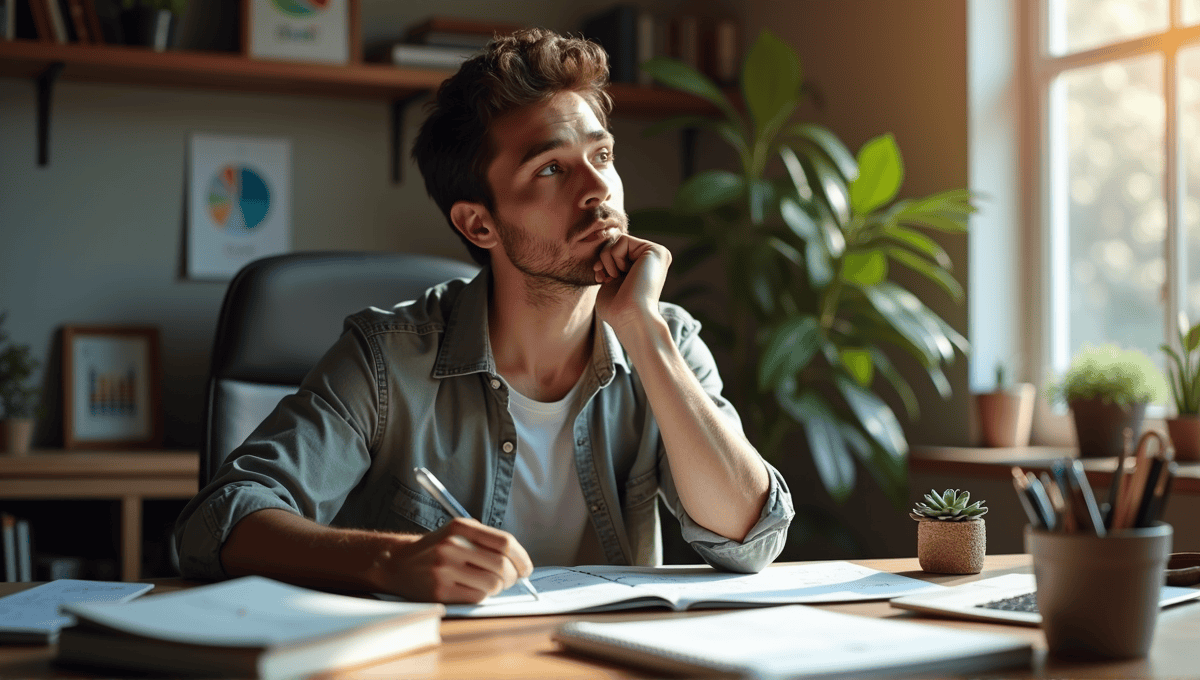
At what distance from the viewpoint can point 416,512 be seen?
4.85ft

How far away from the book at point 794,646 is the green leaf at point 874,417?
1747 millimetres

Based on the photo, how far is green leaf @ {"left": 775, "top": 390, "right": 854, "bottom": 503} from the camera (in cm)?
262

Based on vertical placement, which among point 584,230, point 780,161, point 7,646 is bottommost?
point 7,646

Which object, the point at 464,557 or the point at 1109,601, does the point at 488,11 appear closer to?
the point at 464,557

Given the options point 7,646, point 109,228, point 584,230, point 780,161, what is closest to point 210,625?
point 7,646

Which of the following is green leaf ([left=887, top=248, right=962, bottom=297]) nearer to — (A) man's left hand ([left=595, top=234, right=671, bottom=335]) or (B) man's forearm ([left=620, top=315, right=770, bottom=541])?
(A) man's left hand ([left=595, top=234, right=671, bottom=335])

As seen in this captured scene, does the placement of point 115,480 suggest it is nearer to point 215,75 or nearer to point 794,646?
point 215,75

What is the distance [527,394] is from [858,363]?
1307 millimetres

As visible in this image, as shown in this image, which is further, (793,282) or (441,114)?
(793,282)

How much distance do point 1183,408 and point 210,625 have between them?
6.94 ft

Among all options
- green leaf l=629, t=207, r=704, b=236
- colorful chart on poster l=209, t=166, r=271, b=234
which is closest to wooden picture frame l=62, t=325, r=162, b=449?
colorful chart on poster l=209, t=166, r=271, b=234

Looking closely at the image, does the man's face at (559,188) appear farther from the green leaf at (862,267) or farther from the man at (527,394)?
the green leaf at (862,267)

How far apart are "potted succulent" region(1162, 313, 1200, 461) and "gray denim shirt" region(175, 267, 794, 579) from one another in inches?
46.7

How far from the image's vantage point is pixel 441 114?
1.74 m
